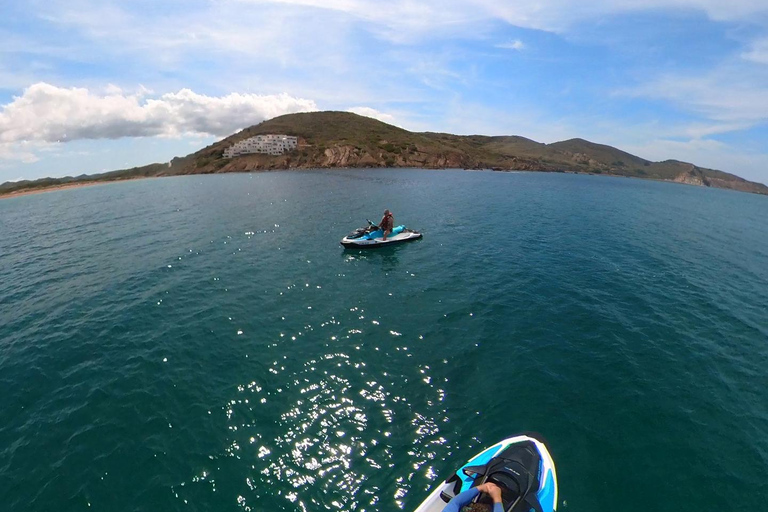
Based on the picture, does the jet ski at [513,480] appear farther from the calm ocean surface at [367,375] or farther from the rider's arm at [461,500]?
the calm ocean surface at [367,375]

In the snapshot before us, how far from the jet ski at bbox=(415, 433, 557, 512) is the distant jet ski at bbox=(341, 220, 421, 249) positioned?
94.9ft

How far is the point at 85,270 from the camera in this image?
35.5 m

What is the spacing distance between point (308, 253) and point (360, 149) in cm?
16338

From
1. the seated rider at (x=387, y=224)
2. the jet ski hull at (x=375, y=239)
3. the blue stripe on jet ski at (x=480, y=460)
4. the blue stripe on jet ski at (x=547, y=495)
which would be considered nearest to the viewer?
the blue stripe on jet ski at (x=547, y=495)

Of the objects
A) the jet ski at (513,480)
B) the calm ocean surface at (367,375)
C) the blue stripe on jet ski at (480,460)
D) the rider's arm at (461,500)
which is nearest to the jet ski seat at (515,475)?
the jet ski at (513,480)

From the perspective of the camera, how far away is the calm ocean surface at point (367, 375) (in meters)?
13.1

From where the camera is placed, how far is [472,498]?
10.6 m

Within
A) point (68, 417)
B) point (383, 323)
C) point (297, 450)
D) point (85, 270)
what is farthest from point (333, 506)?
point (85, 270)

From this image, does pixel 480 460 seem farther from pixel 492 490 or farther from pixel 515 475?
pixel 492 490

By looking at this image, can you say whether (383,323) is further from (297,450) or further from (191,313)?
(191,313)

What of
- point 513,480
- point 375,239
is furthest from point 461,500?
point 375,239

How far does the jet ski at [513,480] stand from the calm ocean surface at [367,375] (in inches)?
50.8

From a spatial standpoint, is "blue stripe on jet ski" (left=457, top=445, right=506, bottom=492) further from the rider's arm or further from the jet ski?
the rider's arm

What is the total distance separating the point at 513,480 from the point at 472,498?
166 centimetres
